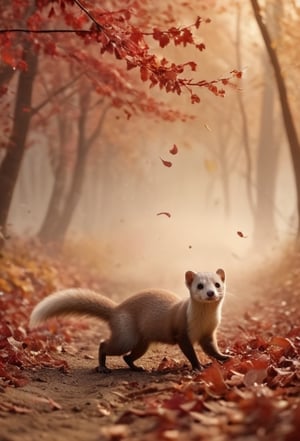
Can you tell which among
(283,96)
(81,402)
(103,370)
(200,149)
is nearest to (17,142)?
(283,96)

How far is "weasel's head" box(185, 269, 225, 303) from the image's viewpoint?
6219 mm

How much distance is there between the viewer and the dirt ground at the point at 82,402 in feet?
14.3

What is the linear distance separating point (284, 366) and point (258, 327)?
164 inches

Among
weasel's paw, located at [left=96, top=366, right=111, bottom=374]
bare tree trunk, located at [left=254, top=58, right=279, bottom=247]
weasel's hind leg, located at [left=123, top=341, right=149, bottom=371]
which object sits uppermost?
bare tree trunk, located at [left=254, top=58, right=279, bottom=247]

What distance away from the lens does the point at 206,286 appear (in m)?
6.34

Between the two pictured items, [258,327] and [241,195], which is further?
[241,195]

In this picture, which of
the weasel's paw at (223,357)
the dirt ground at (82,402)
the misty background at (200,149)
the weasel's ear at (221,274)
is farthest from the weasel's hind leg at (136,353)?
the misty background at (200,149)

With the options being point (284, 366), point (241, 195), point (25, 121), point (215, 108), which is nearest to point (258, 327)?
point (284, 366)

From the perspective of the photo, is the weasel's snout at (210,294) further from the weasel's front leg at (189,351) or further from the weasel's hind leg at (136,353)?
the weasel's hind leg at (136,353)

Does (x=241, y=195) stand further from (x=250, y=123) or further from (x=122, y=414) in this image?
(x=122, y=414)

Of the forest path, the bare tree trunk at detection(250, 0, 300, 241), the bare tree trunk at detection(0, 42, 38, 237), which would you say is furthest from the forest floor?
the bare tree trunk at detection(250, 0, 300, 241)

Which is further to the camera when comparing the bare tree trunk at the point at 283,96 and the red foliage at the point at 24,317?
the bare tree trunk at the point at 283,96

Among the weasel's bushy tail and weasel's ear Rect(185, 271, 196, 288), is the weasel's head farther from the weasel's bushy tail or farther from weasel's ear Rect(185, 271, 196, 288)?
the weasel's bushy tail

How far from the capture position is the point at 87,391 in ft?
19.5
